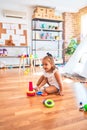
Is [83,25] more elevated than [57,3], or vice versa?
[57,3]

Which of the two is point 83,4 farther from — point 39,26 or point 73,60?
point 73,60

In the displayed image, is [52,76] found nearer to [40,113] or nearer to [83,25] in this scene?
[40,113]

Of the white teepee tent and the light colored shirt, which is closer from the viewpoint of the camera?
the light colored shirt

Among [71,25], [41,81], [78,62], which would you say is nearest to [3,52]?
[78,62]

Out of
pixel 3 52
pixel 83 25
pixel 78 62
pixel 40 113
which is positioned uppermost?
pixel 83 25

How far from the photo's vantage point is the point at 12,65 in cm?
533

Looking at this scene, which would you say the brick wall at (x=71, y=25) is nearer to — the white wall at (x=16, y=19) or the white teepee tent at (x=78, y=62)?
the white wall at (x=16, y=19)

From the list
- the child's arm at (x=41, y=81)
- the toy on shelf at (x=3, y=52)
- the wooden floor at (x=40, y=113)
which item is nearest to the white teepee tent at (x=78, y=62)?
the child's arm at (x=41, y=81)

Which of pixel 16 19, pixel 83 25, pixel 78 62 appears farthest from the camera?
pixel 83 25

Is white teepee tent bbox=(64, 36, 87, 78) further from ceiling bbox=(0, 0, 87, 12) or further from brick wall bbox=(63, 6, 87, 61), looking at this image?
brick wall bbox=(63, 6, 87, 61)

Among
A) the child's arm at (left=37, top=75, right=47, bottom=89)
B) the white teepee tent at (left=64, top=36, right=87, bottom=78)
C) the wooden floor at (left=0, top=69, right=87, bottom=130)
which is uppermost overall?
the white teepee tent at (left=64, top=36, right=87, bottom=78)

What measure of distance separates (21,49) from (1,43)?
2.37 ft

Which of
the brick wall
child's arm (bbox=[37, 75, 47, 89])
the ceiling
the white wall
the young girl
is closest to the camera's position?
the young girl

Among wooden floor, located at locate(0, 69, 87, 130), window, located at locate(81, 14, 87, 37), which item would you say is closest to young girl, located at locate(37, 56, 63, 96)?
wooden floor, located at locate(0, 69, 87, 130)
